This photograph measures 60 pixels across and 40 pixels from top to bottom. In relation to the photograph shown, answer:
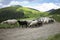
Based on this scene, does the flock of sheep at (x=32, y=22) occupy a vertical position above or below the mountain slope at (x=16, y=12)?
below

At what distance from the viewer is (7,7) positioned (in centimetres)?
487

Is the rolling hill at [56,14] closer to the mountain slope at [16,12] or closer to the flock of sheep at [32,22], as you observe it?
the flock of sheep at [32,22]

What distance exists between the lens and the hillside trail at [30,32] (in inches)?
149

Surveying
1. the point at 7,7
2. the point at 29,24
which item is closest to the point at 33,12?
the point at 29,24

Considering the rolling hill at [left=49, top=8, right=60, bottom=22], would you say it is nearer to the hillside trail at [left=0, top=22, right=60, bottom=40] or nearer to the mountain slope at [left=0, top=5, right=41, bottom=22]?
the hillside trail at [left=0, top=22, right=60, bottom=40]

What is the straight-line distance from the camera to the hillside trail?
3.77 meters

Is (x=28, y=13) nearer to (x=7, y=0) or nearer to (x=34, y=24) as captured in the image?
(x=34, y=24)

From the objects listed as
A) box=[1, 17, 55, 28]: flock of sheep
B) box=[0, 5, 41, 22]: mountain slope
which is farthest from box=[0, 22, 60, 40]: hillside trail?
box=[0, 5, 41, 22]: mountain slope

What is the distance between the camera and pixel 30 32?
13.5 ft

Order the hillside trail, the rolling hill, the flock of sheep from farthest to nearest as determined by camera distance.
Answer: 1. the rolling hill
2. the flock of sheep
3. the hillside trail

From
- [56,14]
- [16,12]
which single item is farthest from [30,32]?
[56,14]

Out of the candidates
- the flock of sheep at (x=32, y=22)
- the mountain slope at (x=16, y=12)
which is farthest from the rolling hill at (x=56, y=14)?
the mountain slope at (x=16, y=12)

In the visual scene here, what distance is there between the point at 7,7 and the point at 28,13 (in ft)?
2.26

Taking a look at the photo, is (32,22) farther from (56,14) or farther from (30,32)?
(56,14)
